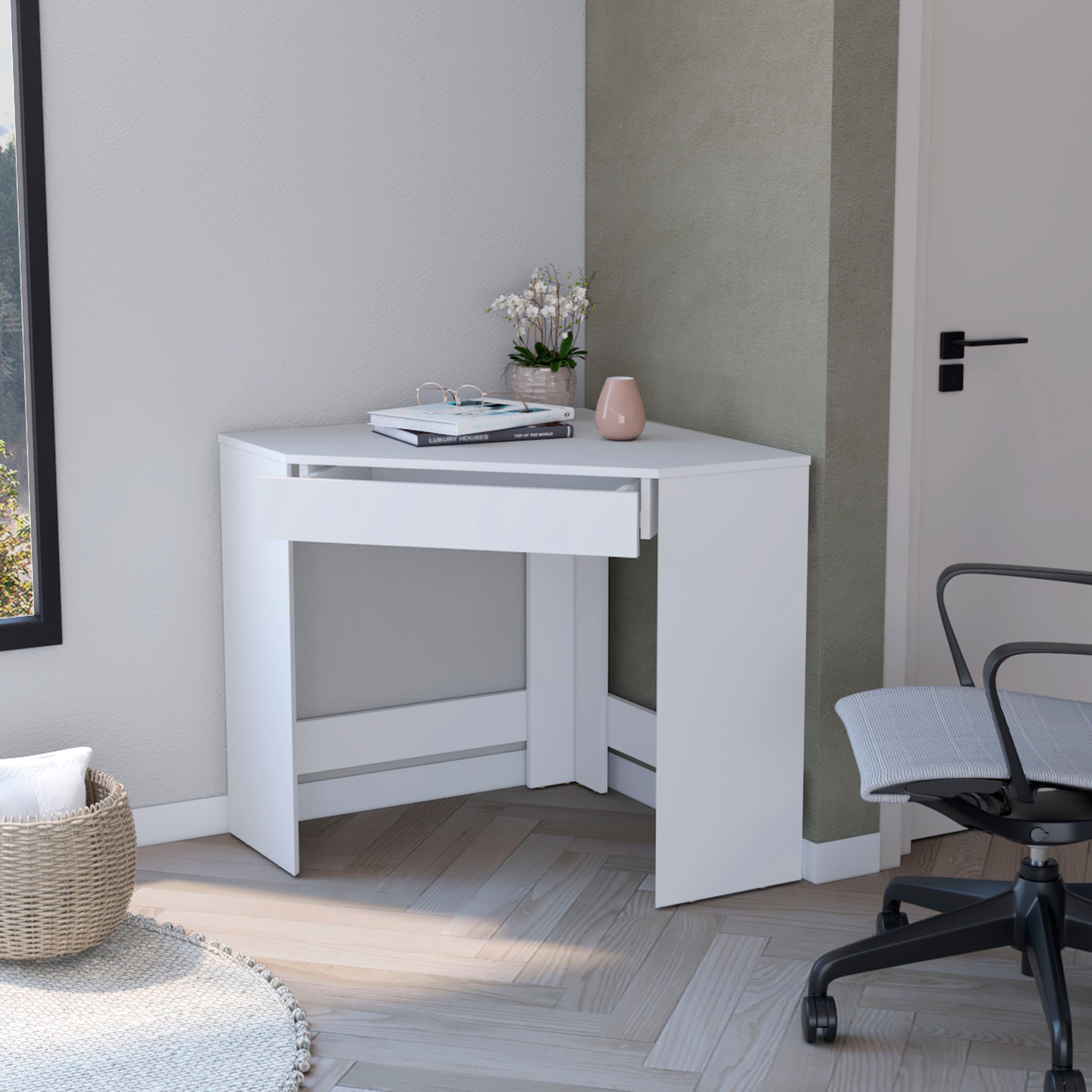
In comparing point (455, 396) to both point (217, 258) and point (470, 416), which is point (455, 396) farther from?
point (217, 258)

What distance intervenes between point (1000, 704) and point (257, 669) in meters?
1.40

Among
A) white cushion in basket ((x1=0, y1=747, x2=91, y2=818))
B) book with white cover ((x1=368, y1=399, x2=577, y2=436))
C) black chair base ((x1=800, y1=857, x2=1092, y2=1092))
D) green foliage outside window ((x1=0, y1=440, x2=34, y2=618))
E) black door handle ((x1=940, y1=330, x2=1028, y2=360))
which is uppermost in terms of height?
black door handle ((x1=940, y1=330, x2=1028, y2=360))

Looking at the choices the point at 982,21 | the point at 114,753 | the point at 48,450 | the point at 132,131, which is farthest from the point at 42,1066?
the point at 982,21

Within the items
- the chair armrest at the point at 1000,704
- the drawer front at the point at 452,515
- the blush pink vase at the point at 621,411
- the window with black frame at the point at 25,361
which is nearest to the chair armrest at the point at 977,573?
the chair armrest at the point at 1000,704

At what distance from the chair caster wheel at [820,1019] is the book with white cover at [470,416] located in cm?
112

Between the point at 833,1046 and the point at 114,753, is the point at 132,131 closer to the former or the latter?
the point at 114,753

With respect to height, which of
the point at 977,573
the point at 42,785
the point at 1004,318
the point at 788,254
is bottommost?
the point at 42,785

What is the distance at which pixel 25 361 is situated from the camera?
2.58 meters

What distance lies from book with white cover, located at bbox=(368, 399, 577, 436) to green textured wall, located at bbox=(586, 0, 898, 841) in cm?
33

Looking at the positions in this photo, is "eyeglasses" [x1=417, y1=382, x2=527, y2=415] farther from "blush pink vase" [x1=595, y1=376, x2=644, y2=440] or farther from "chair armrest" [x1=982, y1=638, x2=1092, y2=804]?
"chair armrest" [x1=982, y1=638, x2=1092, y2=804]

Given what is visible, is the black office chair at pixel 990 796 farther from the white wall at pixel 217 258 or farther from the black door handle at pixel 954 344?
the white wall at pixel 217 258

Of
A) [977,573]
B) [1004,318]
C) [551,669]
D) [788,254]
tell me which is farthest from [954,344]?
[551,669]

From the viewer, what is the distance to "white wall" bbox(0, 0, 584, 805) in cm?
259

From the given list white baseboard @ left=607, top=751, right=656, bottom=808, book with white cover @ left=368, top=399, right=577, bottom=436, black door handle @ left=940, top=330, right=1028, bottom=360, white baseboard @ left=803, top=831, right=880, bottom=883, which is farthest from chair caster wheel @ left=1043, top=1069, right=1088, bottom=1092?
book with white cover @ left=368, top=399, right=577, bottom=436
